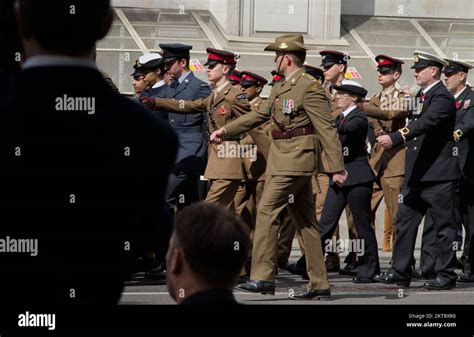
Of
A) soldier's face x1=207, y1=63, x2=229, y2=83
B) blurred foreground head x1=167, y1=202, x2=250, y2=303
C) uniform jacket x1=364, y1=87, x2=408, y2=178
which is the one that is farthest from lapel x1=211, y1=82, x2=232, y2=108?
blurred foreground head x1=167, y1=202, x2=250, y2=303

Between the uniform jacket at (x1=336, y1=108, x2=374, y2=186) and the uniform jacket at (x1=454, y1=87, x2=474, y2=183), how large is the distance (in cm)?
119

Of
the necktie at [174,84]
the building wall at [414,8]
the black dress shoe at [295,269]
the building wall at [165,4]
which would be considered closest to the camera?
the black dress shoe at [295,269]

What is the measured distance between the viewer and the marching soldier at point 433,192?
1043 centimetres

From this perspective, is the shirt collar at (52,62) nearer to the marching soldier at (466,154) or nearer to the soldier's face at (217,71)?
the soldier's face at (217,71)

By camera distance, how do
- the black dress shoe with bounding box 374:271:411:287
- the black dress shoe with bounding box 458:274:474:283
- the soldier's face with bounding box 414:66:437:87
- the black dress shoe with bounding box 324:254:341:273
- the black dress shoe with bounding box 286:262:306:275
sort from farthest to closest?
the black dress shoe with bounding box 324:254:341:273, the black dress shoe with bounding box 286:262:306:275, the black dress shoe with bounding box 458:274:474:283, the soldier's face with bounding box 414:66:437:87, the black dress shoe with bounding box 374:271:411:287

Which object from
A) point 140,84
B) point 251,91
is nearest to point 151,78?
point 140,84

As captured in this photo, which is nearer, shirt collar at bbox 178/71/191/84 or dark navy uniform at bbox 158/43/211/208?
dark navy uniform at bbox 158/43/211/208

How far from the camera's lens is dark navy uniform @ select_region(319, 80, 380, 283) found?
10938 mm

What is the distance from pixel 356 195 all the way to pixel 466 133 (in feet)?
5.13

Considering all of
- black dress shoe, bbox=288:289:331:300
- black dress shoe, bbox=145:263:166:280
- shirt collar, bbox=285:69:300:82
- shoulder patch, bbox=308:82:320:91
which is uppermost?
shirt collar, bbox=285:69:300:82

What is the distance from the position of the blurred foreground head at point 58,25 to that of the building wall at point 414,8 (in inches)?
781

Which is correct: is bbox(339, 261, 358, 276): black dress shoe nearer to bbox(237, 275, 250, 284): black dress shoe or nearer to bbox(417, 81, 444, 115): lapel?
bbox(237, 275, 250, 284): black dress shoe

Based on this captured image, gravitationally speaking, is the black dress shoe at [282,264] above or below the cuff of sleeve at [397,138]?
below

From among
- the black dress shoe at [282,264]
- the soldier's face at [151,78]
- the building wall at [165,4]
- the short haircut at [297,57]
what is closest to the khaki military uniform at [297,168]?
the short haircut at [297,57]
